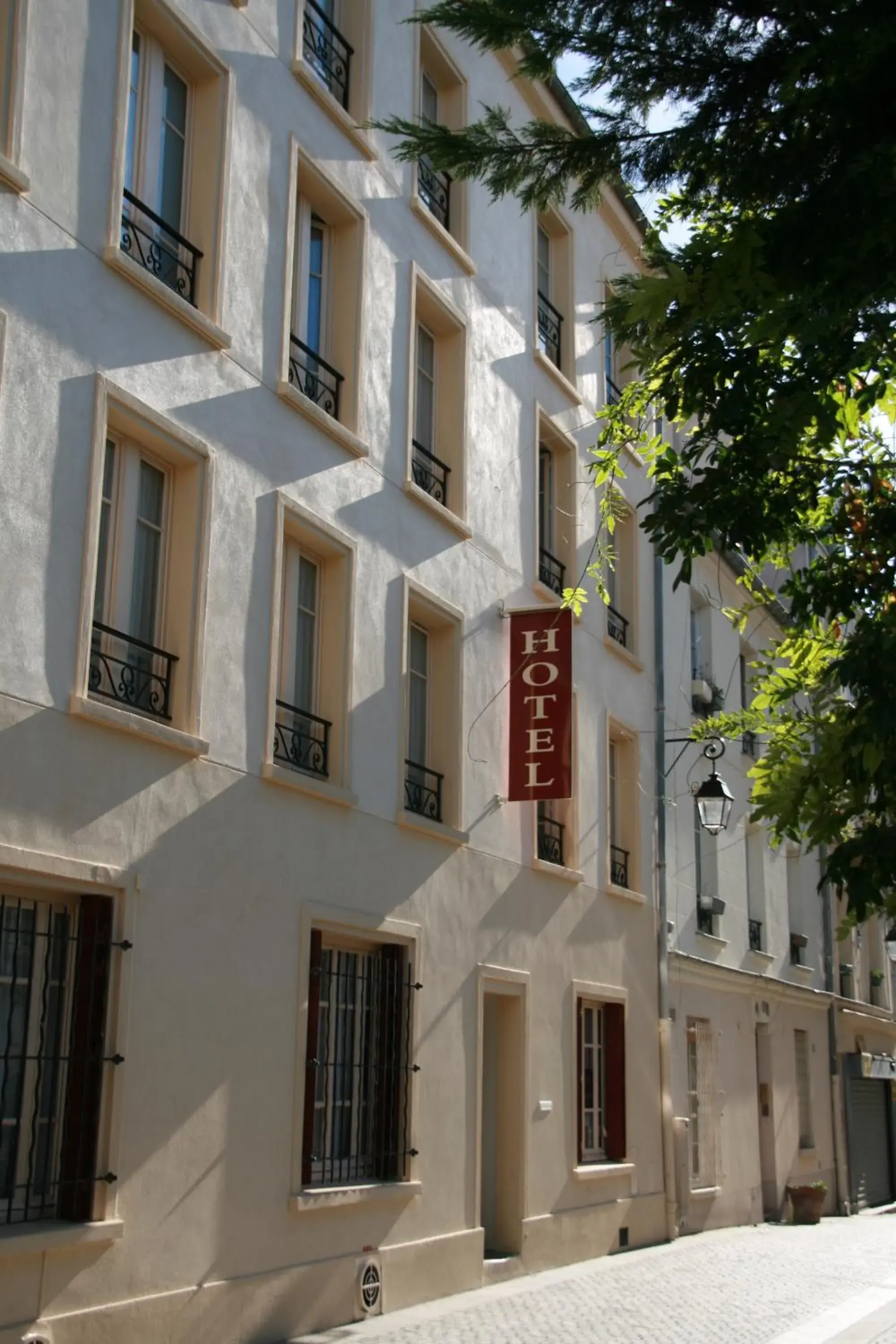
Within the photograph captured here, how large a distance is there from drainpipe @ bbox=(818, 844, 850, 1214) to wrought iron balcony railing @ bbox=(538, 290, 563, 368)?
1026cm

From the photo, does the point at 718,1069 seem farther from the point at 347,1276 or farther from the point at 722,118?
the point at 722,118

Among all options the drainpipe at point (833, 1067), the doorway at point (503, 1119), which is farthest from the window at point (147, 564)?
the drainpipe at point (833, 1067)

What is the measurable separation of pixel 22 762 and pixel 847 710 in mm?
4355

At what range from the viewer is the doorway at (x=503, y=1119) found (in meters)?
14.2

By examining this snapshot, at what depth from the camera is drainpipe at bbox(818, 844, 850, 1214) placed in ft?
85.1

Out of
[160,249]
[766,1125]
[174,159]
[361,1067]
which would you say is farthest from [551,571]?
[766,1125]

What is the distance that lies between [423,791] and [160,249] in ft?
17.4

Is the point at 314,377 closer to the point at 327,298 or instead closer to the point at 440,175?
the point at 327,298

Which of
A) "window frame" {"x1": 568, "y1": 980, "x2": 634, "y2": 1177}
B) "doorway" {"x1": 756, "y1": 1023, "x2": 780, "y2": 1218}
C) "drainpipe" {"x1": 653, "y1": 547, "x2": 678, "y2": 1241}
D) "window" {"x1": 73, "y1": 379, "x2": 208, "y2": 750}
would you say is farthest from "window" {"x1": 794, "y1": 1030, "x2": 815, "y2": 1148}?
"window" {"x1": 73, "y1": 379, "x2": 208, "y2": 750}

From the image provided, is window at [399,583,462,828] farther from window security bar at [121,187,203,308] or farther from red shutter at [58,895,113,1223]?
red shutter at [58,895,113,1223]

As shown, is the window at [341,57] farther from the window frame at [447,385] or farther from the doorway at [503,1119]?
the doorway at [503,1119]

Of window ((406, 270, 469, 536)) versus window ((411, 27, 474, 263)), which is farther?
window ((411, 27, 474, 263))

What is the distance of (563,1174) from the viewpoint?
1522 cm

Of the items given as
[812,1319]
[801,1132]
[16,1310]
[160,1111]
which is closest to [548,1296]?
[812,1319]
